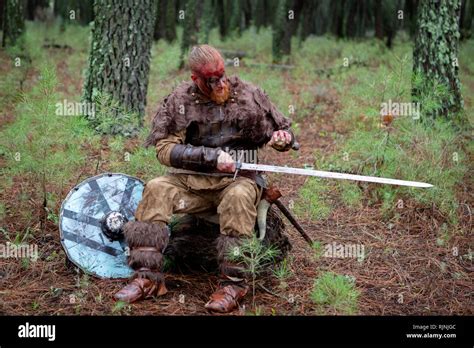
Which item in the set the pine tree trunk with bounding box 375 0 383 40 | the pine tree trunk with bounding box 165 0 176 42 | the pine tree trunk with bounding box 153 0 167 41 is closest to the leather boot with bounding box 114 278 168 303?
the pine tree trunk with bounding box 165 0 176 42

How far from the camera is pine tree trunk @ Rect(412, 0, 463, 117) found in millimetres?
6934

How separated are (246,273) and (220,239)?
0.31 meters

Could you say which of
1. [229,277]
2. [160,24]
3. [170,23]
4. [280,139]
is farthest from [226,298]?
[160,24]

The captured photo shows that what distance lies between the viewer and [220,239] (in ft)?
12.7

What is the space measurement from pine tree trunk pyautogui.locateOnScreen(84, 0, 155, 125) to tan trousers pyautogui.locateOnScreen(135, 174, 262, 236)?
107 inches

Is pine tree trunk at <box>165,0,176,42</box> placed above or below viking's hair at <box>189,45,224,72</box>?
above

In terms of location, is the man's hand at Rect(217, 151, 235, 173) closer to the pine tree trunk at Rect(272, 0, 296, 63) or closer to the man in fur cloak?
the man in fur cloak

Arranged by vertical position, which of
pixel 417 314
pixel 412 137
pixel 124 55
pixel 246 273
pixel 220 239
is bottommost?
pixel 417 314

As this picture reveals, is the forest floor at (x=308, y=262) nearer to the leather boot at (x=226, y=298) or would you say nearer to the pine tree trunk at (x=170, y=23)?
the leather boot at (x=226, y=298)

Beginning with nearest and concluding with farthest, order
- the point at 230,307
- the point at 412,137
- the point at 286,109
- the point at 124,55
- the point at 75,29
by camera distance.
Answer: the point at 230,307
the point at 412,137
the point at 124,55
the point at 286,109
the point at 75,29

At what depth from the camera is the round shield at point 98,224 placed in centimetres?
418

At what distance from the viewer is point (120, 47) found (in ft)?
21.2

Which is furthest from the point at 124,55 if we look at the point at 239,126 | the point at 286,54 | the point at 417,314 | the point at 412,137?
the point at 286,54
